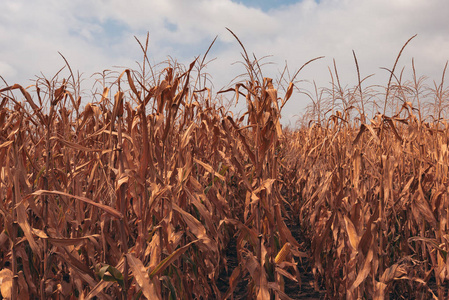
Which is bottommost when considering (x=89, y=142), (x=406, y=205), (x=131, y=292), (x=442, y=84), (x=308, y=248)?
(x=308, y=248)

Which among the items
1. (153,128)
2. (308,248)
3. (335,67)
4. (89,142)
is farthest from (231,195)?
(153,128)

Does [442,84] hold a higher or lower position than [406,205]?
higher

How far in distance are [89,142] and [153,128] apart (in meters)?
1.49

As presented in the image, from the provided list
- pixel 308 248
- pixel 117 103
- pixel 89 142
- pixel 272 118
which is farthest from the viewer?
pixel 308 248

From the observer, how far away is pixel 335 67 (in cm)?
254

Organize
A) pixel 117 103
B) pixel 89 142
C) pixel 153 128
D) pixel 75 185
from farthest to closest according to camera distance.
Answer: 1. pixel 89 142
2. pixel 75 185
3. pixel 153 128
4. pixel 117 103

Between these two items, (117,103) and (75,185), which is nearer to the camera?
(117,103)

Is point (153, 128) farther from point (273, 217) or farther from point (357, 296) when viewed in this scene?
point (357, 296)

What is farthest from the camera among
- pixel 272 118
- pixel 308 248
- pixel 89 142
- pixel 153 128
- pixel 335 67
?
pixel 308 248

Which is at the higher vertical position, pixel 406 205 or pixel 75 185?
pixel 75 185

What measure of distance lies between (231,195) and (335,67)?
1.91m

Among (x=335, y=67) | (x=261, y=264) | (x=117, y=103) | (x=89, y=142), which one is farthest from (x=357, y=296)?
(x=89, y=142)

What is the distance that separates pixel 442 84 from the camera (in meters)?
2.91

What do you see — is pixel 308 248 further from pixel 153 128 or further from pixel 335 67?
pixel 153 128
